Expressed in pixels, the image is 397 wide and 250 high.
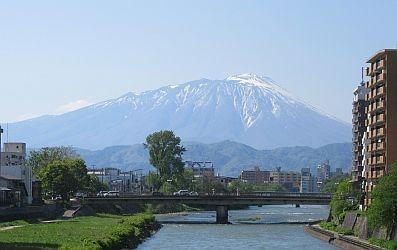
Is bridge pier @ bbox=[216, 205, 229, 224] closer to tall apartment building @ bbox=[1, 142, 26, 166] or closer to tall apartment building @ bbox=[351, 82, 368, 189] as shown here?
tall apartment building @ bbox=[351, 82, 368, 189]

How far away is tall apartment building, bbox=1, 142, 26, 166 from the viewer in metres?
128

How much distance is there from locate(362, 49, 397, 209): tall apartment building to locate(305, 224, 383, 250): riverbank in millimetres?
5119

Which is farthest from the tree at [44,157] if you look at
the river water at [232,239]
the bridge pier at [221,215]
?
the river water at [232,239]

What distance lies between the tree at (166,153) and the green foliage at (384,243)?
9761 cm

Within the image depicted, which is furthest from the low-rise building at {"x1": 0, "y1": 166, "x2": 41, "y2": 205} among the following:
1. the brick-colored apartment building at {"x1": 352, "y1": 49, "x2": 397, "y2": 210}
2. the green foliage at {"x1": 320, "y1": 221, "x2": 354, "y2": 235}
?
the brick-colored apartment building at {"x1": 352, "y1": 49, "x2": 397, "y2": 210}

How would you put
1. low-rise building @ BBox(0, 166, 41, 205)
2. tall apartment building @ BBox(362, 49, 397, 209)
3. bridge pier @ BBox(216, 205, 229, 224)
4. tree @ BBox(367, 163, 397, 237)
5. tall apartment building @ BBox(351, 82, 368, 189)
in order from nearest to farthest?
tree @ BBox(367, 163, 397, 237) < tall apartment building @ BBox(362, 49, 397, 209) < low-rise building @ BBox(0, 166, 41, 205) < tall apartment building @ BBox(351, 82, 368, 189) < bridge pier @ BBox(216, 205, 229, 224)

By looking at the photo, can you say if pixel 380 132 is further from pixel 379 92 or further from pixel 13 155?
pixel 13 155

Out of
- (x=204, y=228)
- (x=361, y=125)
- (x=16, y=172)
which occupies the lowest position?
(x=204, y=228)

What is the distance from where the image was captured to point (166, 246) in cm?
6819

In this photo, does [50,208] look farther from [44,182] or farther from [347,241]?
[347,241]

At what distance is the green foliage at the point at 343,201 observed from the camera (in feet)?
295

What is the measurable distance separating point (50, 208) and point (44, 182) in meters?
14.4

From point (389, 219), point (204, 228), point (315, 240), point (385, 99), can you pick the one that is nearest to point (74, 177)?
point (204, 228)

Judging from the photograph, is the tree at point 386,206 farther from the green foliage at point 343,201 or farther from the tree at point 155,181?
the tree at point 155,181
